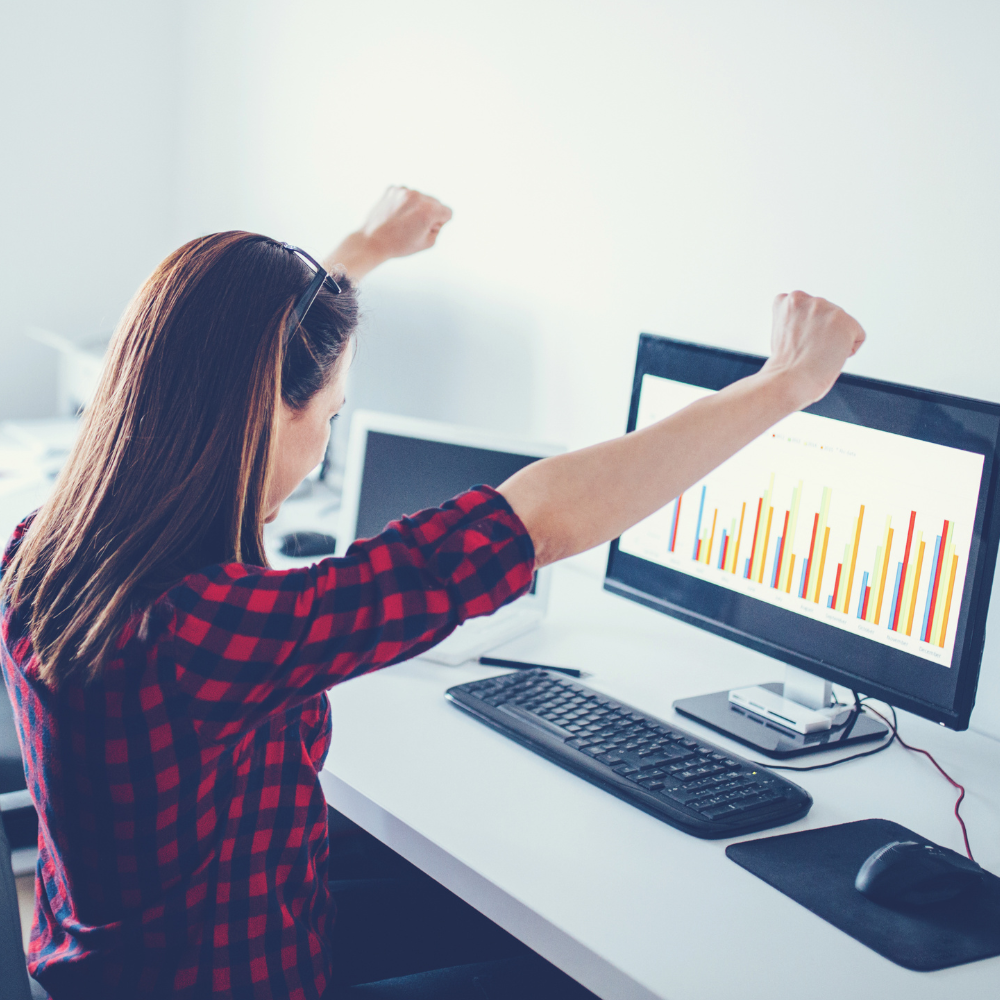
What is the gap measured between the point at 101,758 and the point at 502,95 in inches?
54.7

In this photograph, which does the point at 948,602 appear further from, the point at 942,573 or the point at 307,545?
the point at 307,545

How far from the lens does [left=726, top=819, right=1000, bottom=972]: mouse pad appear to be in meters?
0.86

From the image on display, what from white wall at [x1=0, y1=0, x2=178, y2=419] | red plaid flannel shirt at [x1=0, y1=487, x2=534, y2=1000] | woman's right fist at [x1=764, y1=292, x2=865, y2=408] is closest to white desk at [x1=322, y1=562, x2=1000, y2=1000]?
red plaid flannel shirt at [x1=0, y1=487, x2=534, y2=1000]

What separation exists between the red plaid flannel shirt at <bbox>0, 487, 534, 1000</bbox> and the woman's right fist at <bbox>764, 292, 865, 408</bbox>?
32 cm

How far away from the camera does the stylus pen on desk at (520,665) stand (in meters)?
1.38

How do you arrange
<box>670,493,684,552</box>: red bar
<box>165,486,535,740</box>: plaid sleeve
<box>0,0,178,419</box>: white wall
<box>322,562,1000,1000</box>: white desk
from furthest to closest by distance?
<box>0,0,178,419</box>: white wall, <box>670,493,684,552</box>: red bar, <box>322,562,1000,1000</box>: white desk, <box>165,486,535,740</box>: plaid sleeve

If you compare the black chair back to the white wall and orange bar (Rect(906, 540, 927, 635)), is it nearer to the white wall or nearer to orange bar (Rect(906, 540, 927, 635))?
orange bar (Rect(906, 540, 927, 635))

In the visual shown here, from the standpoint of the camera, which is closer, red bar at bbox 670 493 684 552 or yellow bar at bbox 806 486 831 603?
yellow bar at bbox 806 486 831 603

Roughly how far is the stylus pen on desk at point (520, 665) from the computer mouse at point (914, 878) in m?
0.51

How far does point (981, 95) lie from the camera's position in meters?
1.24

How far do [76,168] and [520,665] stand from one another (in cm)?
180

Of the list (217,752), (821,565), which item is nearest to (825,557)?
(821,565)

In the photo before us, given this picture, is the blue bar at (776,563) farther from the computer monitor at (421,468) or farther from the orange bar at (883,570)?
the computer monitor at (421,468)

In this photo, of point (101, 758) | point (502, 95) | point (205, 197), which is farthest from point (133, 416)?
point (205, 197)
